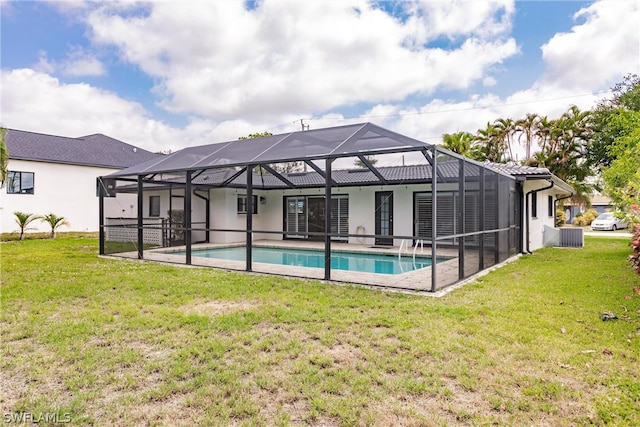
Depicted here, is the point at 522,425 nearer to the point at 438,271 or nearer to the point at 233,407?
the point at 233,407

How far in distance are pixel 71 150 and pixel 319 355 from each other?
72.3 ft

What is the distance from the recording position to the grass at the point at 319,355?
106 inches

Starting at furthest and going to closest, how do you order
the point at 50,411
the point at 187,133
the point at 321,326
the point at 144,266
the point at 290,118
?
the point at 290,118
the point at 187,133
the point at 144,266
the point at 321,326
the point at 50,411

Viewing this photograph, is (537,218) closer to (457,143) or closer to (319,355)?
(457,143)

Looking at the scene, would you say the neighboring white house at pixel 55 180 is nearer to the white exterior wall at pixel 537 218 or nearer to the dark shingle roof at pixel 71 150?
the dark shingle roof at pixel 71 150

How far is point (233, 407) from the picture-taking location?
2.71m

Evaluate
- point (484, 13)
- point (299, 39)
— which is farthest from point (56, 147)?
point (484, 13)

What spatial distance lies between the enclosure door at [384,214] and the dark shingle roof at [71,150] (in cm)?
1520

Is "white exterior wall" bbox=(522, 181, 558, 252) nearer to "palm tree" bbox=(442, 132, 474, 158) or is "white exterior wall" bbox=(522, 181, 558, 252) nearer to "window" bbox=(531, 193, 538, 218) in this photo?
"window" bbox=(531, 193, 538, 218)

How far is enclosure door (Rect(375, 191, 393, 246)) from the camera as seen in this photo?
1477 centimetres

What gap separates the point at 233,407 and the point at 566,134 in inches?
926

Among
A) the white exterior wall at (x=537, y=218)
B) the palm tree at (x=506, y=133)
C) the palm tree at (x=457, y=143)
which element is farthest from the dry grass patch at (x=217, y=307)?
the palm tree at (x=506, y=133)

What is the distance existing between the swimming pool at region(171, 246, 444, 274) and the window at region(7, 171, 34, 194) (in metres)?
10.5

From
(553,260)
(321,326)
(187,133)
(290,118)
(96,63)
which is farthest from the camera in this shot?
(290,118)
